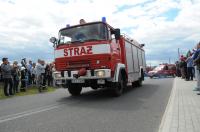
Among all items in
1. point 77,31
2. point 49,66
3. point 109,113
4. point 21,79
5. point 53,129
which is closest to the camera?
point 53,129

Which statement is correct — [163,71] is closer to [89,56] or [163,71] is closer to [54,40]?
[54,40]

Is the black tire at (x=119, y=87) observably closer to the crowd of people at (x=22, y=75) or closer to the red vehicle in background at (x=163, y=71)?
the crowd of people at (x=22, y=75)

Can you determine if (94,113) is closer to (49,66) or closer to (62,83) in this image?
(62,83)

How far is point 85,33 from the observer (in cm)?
1314

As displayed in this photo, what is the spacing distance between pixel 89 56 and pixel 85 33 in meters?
1.09

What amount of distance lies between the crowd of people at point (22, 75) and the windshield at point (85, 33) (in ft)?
15.2

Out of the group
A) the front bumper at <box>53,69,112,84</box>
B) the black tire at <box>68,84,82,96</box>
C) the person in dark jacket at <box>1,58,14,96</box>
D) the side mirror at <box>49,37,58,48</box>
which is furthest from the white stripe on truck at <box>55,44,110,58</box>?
the person in dark jacket at <box>1,58,14,96</box>

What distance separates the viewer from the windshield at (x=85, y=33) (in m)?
12.9

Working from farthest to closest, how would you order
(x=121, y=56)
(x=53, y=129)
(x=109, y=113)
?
(x=121, y=56) → (x=109, y=113) → (x=53, y=129)

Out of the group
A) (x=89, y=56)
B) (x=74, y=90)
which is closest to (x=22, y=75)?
(x=74, y=90)

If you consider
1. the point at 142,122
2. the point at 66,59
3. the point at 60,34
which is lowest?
the point at 142,122

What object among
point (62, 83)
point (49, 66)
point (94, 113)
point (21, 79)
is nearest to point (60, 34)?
point (62, 83)

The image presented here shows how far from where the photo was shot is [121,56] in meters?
15.0

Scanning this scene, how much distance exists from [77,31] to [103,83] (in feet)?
8.05
